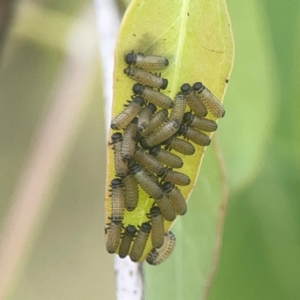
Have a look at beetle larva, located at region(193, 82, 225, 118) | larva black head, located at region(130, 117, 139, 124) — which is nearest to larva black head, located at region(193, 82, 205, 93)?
beetle larva, located at region(193, 82, 225, 118)

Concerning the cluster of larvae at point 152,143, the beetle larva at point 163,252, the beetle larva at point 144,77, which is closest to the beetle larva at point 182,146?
the cluster of larvae at point 152,143

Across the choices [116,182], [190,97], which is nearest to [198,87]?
[190,97]

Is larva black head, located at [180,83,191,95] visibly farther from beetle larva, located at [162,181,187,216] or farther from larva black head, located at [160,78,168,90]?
beetle larva, located at [162,181,187,216]

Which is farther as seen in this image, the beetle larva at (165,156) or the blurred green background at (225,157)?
the blurred green background at (225,157)

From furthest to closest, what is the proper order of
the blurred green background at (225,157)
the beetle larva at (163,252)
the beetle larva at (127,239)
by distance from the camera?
the blurred green background at (225,157), the beetle larva at (163,252), the beetle larva at (127,239)

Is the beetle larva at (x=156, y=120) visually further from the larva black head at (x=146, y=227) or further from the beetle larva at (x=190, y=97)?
the larva black head at (x=146, y=227)

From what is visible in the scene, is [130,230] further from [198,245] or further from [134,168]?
[198,245]
